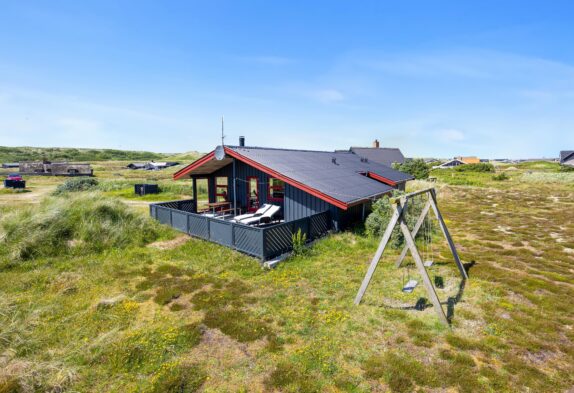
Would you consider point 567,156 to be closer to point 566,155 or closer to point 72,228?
point 566,155

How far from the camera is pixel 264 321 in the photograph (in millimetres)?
6832

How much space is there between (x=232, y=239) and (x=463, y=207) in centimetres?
2057

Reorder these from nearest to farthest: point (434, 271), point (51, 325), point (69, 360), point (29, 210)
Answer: point (69, 360), point (51, 325), point (434, 271), point (29, 210)

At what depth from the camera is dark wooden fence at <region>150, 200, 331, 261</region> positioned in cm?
1028

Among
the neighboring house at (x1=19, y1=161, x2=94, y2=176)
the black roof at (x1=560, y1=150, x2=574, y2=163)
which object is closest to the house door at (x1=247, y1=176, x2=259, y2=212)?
the neighboring house at (x1=19, y1=161, x2=94, y2=176)

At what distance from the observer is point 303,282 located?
888 centimetres

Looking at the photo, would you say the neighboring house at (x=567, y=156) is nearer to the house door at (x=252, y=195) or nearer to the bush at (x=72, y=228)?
the house door at (x=252, y=195)

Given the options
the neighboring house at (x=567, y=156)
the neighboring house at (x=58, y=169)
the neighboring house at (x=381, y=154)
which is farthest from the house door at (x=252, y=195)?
the neighboring house at (x=567, y=156)

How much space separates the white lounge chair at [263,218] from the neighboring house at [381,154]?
3435 cm

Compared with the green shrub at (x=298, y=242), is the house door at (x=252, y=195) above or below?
above

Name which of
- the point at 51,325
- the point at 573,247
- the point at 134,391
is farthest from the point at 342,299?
the point at 573,247

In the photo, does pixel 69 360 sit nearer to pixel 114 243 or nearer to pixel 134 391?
pixel 134 391

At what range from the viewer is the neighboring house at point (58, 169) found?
58875 millimetres

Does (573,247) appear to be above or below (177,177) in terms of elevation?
below
